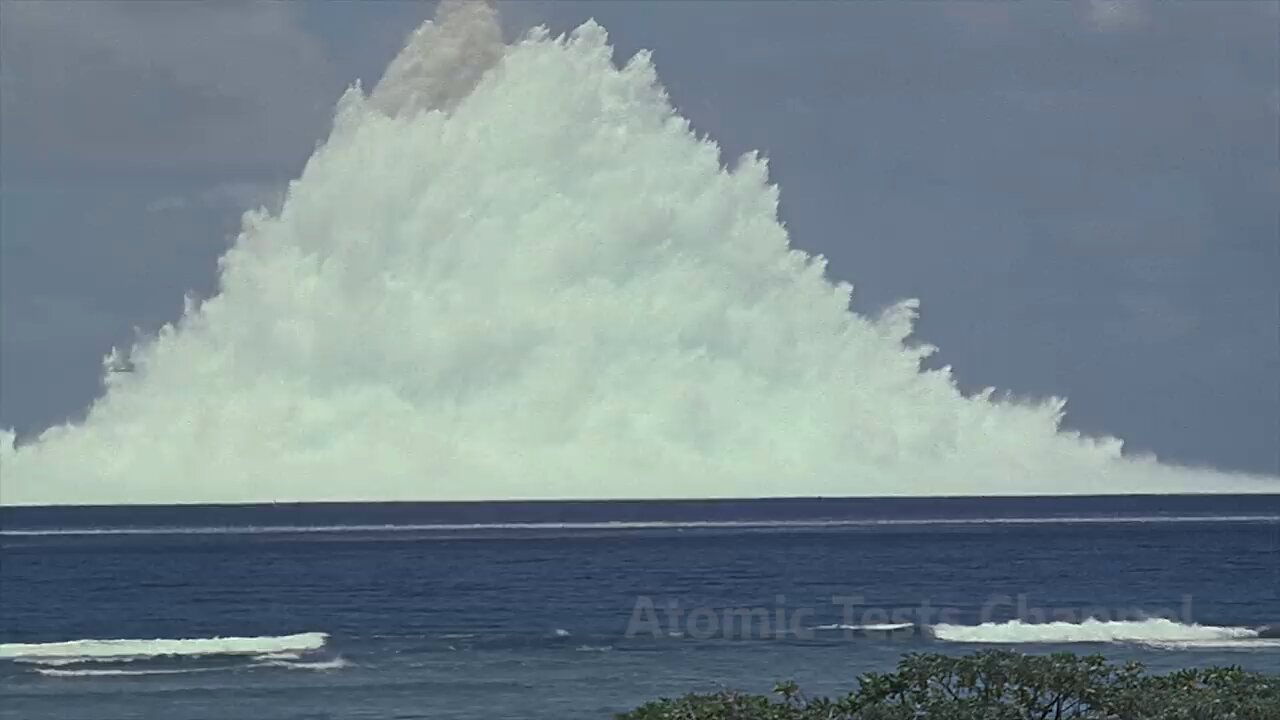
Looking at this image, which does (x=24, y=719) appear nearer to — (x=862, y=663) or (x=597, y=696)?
(x=597, y=696)

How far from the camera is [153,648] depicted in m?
64.4

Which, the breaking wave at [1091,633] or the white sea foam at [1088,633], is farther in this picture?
the white sea foam at [1088,633]

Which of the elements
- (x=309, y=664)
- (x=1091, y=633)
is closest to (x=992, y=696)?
(x=309, y=664)

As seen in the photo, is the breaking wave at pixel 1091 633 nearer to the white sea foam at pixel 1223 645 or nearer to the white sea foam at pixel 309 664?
the white sea foam at pixel 1223 645

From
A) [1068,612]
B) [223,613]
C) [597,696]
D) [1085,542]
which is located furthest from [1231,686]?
[1085,542]

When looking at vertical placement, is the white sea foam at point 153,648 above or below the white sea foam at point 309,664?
above

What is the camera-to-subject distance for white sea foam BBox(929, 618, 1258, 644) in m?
62.4

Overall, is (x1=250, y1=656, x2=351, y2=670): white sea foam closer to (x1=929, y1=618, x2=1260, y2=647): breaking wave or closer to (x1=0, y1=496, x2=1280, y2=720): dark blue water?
(x1=0, y1=496, x2=1280, y2=720): dark blue water

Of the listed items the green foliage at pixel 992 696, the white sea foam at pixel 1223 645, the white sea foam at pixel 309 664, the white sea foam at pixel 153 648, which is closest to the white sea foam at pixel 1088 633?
the white sea foam at pixel 1223 645

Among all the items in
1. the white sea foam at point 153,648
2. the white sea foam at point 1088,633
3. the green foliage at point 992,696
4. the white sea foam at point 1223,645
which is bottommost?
the green foliage at point 992,696

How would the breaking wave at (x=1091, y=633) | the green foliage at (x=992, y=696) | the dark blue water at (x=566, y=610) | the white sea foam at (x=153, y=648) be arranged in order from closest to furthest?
the green foliage at (x=992, y=696) < the dark blue water at (x=566, y=610) < the white sea foam at (x=153, y=648) < the breaking wave at (x=1091, y=633)

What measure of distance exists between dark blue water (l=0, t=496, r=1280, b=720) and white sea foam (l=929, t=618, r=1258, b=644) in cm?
19

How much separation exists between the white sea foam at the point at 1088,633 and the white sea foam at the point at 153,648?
22.2m

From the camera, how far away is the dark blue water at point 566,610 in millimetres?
52281
